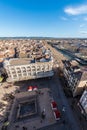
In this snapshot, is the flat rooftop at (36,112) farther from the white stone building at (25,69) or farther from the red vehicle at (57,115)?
the white stone building at (25,69)

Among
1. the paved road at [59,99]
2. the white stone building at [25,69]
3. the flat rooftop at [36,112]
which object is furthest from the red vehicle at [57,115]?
the white stone building at [25,69]

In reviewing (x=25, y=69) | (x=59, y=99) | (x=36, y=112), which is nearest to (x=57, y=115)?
(x=36, y=112)

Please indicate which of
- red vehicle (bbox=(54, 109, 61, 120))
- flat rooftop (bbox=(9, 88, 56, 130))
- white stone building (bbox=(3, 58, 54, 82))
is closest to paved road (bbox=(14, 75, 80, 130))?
red vehicle (bbox=(54, 109, 61, 120))

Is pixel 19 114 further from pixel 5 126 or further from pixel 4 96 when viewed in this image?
pixel 4 96

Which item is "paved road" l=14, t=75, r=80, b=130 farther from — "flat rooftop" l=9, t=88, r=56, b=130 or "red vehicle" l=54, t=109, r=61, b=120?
"flat rooftop" l=9, t=88, r=56, b=130

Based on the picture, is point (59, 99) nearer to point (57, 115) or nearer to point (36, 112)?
point (57, 115)

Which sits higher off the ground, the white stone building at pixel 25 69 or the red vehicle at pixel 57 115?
the white stone building at pixel 25 69

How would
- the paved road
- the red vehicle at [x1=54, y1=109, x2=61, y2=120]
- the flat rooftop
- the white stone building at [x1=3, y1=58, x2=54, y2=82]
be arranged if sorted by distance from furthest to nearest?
the white stone building at [x1=3, y1=58, x2=54, y2=82], the red vehicle at [x1=54, y1=109, x2=61, y2=120], the flat rooftop, the paved road

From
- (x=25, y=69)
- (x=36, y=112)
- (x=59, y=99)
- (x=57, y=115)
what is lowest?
(x=36, y=112)
